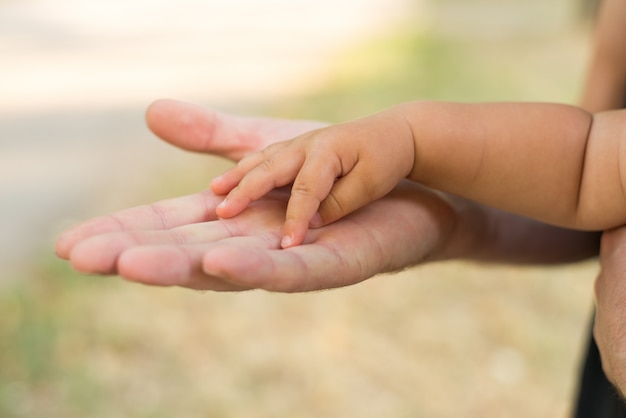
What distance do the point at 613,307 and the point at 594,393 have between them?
39cm

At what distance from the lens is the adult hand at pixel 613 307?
3.34 ft

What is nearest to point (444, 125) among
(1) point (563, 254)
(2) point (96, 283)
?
(1) point (563, 254)

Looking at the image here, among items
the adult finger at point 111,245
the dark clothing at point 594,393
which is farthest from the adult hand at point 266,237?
the dark clothing at point 594,393

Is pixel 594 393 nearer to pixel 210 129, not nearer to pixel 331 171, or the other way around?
pixel 331 171

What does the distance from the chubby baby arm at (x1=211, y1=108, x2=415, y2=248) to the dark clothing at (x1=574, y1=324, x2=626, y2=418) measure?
0.54m

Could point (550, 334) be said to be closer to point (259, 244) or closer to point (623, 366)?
point (623, 366)

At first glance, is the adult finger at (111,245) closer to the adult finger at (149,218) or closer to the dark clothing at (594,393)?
the adult finger at (149,218)

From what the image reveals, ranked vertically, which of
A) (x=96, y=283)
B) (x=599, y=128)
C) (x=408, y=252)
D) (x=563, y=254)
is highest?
(x=599, y=128)

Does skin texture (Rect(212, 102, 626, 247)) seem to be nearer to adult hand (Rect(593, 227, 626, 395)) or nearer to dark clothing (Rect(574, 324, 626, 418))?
adult hand (Rect(593, 227, 626, 395))

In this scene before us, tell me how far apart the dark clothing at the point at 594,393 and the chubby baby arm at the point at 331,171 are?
1.76 feet

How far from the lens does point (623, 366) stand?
1004 millimetres

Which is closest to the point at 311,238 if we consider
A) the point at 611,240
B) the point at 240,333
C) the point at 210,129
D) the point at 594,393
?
the point at 210,129

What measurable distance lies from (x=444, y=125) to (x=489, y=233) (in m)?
0.33

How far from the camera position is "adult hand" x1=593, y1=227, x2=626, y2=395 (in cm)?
102
